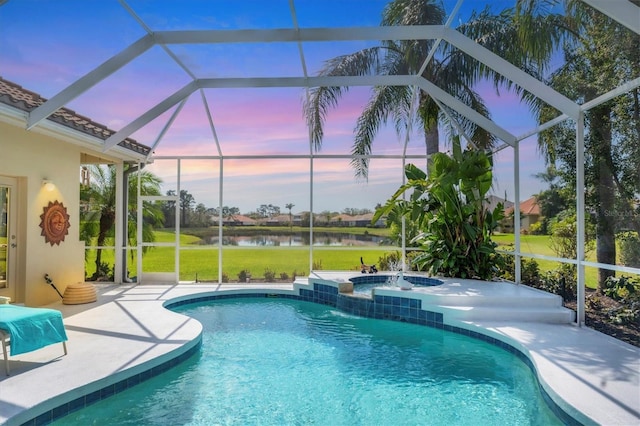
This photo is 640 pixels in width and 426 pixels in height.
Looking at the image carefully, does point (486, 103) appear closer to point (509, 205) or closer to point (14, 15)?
point (509, 205)

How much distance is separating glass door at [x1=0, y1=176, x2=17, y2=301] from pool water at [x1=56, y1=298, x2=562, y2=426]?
12.8 ft

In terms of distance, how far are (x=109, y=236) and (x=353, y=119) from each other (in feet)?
25.3

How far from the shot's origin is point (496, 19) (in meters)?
7.65

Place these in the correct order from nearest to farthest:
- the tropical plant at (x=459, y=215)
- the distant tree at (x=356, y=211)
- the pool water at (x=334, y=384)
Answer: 1. the pool water at (x=334, y=384)
2. the tropical plant at (x=459, y=215)
3. the distant tree at (x=356, y=211)

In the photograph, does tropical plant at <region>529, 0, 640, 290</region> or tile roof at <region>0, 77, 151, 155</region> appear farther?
tile roof at <region>0, 77, 151, 155</region>

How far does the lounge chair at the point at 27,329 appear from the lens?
4465 mm

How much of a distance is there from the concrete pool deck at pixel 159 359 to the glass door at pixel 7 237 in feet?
3.08

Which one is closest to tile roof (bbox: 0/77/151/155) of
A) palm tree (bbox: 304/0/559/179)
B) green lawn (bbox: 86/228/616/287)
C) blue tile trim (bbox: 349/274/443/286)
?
green lawn (bbox: 86/228/616/287)

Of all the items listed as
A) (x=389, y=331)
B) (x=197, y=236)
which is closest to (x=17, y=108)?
(x=197, y=236)

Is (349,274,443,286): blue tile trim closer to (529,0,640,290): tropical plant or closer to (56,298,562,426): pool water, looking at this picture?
(56,298,562,426): pool water

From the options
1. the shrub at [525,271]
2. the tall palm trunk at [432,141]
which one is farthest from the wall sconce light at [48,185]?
the shrub at [525,271]

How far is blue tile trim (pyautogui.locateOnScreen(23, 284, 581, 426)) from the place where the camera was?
4.06 metres

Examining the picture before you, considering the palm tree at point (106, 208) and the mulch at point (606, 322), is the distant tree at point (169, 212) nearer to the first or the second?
the palm tree at point (106, 208)

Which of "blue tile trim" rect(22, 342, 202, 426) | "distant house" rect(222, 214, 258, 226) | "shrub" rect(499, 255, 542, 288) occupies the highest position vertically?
"distant house" rect(222, 214, 258, 226)
